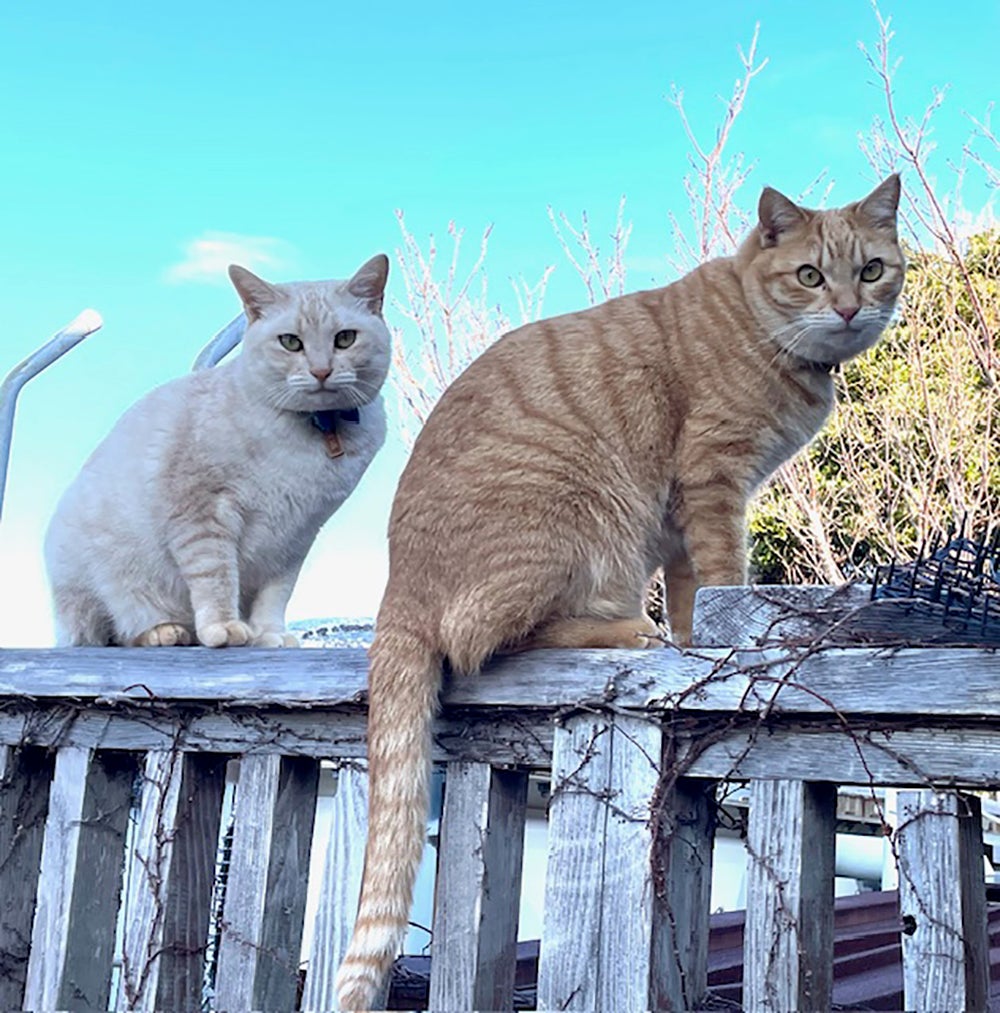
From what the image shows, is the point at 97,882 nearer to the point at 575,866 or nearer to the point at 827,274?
the point at 575,866

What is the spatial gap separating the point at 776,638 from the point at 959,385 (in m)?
5.43

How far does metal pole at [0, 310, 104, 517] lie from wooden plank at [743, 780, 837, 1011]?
282 cm

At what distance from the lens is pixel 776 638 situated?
202 cm

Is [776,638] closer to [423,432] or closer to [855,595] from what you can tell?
[855,595]

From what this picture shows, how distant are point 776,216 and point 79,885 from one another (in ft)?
7.18

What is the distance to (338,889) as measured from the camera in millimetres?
2387

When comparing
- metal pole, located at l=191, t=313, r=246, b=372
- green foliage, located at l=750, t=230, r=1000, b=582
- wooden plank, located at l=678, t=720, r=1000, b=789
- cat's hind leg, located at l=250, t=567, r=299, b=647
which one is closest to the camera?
wooden plank, located at l=678, t=720, r=1000, b=789

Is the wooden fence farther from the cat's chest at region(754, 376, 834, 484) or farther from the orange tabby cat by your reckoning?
the cat's chest at region(754, 376, 834, 484)

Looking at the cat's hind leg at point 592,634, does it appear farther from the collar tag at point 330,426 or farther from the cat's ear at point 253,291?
the cat's ear at point 253,291

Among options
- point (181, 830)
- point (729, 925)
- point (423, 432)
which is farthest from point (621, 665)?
point (729, 925)

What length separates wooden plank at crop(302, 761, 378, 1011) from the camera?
234 centimetres

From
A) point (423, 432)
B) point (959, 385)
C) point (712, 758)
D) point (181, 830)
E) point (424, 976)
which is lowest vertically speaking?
point (424, 976)

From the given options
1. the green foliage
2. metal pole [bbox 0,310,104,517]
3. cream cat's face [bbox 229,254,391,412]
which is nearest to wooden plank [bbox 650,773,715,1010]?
cream cat's face [bbox 229,254,391,412]

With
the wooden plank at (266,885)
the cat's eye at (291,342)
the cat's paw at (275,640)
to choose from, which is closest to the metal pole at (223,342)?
the cat's eye at (291,342)
